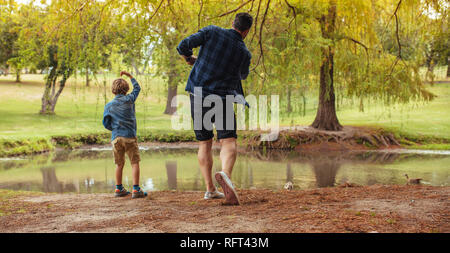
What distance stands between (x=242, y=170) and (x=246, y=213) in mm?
6359

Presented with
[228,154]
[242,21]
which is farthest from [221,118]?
[242,21]

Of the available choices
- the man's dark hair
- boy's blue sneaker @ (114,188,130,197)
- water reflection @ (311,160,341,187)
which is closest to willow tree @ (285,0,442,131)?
water reflection @ (311,160,341,187)

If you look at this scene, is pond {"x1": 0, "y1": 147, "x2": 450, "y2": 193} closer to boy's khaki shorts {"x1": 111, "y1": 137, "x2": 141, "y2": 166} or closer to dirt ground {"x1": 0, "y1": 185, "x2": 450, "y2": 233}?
boy's khaki shorts {"x1": 111, "y1": 137, "x2": 141, "y2": 166}

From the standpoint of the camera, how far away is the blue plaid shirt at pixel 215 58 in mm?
4652

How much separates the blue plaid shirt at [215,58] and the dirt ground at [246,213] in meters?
1.24

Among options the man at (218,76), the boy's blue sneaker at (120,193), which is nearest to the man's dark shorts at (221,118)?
the man at (218,76)

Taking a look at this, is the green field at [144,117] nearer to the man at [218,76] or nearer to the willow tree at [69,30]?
the willow tree at [69,30]

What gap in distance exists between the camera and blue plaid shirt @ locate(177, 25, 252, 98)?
465 centimetres

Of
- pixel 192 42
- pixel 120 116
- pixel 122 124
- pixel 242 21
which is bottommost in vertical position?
pixel 122 124

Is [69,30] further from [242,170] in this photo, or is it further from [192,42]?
[242,170]

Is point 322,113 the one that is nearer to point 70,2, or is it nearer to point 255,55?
point 255,55

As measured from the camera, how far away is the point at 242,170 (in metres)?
10.4

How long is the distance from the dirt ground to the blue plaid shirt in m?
1.24
